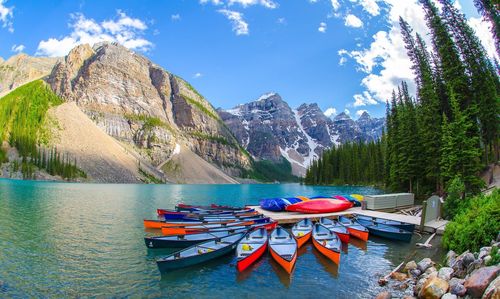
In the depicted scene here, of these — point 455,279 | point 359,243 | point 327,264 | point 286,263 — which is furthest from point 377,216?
point 455,279

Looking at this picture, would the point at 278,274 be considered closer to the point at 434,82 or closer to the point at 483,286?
the point at 483,286

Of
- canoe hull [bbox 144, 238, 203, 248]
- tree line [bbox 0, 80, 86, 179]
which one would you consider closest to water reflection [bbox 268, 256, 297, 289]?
canoe hull [bbox 144, 238, 203, 248]

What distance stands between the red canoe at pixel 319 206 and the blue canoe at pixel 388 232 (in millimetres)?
6965

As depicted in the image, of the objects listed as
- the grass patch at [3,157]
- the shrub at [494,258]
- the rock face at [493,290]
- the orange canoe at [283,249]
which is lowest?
the orange canoe at [283,249]

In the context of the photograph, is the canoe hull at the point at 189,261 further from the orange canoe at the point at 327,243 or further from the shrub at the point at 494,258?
the shrub at the point at 494,258

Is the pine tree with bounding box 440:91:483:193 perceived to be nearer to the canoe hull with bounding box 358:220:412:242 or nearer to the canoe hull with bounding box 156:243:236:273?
the canoe hull with bounding box 358:220:412:242

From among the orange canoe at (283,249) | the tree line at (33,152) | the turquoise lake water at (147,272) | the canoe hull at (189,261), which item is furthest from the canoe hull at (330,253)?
the tree line at (33,152)

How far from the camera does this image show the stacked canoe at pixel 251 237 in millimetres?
20000

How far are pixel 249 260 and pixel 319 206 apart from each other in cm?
1983

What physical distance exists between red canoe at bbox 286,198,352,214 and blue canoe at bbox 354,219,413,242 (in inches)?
274

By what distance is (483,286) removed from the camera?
36.3ft

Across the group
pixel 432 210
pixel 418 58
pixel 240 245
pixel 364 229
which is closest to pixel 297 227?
pixel 364 229

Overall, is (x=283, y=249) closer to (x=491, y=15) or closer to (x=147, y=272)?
(x=147, y=272)

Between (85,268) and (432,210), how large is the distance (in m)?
30.0
